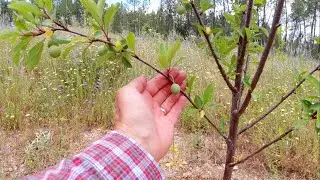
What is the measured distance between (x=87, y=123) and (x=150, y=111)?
7.38 ft

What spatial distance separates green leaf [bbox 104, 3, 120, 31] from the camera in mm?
660

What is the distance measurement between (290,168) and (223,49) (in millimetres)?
1919

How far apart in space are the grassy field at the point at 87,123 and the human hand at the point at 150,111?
104 centimetres

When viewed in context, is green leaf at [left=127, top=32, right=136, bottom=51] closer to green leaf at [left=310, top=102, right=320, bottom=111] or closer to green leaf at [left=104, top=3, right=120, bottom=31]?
green leaf at [left=104, top=3, right=120, bottom=31]

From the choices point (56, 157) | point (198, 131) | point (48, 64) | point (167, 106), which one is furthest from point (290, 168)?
point (48, 64)

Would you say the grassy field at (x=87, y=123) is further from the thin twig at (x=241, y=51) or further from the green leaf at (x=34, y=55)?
the green leaf at (x=34, y=55)

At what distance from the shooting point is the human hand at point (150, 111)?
0.81 m

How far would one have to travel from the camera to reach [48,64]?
4.00 m

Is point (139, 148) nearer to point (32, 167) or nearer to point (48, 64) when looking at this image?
point (32, 167)

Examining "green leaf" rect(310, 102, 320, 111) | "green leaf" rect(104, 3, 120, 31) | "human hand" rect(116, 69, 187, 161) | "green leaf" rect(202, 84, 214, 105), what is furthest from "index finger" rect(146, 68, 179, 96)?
"green leaf" rect(310, 102, 320, 111)

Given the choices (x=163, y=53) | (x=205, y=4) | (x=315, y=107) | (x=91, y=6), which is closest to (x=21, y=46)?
(x=91, y=6)

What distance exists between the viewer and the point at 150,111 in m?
0.88

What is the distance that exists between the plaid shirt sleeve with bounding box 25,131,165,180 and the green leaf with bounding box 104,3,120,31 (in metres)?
0.24

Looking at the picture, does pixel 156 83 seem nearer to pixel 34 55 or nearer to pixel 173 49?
pixel 173 49
